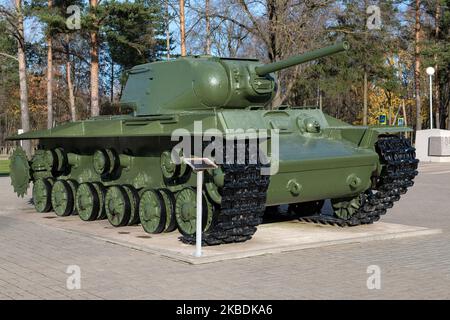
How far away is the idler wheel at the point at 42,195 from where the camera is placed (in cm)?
1320

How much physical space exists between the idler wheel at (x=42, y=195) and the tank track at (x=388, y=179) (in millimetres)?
5567

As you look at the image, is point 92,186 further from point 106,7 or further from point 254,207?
point 106,7

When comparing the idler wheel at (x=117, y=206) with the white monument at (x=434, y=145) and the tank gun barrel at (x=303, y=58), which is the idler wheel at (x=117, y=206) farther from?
the white monument at (x=434, y=145)

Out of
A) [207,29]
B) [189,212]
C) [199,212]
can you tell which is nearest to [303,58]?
[189,212]

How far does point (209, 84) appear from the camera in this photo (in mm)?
10445

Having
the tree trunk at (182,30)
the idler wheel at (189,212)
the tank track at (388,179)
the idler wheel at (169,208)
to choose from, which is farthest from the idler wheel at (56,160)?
the tree trunk at (182,30)

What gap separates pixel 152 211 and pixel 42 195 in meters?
4.02

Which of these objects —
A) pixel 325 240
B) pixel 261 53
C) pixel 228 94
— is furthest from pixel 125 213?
pixel 261 53

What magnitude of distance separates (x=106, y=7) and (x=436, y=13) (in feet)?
80.5

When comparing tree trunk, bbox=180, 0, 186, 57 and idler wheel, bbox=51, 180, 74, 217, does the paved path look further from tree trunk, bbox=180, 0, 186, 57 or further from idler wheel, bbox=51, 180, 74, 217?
tree trunk, bbox=180, 0, 186, 57

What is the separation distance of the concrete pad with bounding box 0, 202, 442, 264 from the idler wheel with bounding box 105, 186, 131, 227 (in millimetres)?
148

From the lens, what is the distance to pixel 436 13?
42125 mm

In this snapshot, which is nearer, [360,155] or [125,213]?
[360,155]
